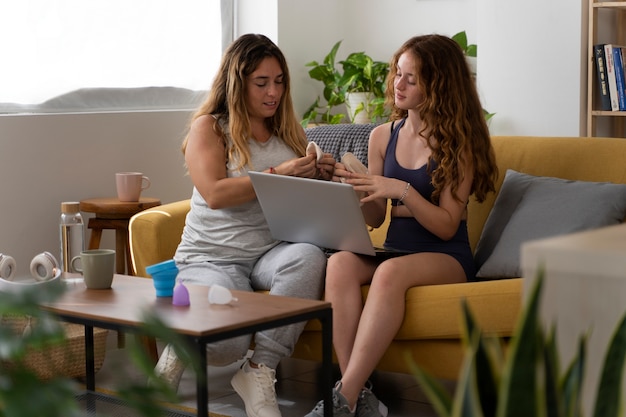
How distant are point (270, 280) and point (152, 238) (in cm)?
51

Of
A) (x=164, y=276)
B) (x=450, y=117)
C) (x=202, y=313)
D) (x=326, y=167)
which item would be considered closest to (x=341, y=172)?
(x=326, y=167)

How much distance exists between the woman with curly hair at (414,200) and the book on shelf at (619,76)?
1.36 metres

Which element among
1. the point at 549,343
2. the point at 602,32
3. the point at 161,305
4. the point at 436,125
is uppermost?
the point at 602,32

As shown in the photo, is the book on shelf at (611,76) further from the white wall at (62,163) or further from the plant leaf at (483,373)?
the plant leaf at (483,373)

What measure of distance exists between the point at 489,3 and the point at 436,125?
5.30 ft

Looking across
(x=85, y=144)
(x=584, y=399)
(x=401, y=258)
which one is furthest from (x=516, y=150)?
(x=584, y=399)

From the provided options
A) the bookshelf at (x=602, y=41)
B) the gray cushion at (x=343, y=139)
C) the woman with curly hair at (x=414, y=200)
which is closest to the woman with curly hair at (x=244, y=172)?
the woman with curly hair at (x=414, y=200)

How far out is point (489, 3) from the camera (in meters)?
4.36

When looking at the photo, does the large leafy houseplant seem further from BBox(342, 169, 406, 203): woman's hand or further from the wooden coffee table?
BBox(342, 169, 406, 203): woman's hand

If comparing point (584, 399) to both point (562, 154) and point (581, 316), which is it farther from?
point (562, 154)

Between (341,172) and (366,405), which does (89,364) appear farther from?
(341,172)

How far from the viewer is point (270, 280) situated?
3.00 meters

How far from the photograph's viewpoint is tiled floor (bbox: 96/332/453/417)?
306 centimetres

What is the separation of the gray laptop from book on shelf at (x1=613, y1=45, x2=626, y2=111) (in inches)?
70.2
